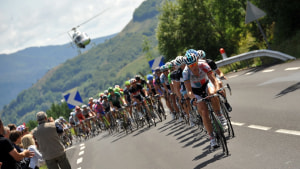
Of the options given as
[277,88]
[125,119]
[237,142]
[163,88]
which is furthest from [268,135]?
[125,119]

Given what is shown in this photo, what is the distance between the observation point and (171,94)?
15.6 metres

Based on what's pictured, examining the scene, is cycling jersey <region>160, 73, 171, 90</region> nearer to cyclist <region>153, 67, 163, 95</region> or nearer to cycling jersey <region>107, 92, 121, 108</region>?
cyclist <region>153, 67, 163, 95</region>

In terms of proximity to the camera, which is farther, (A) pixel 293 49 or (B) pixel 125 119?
(A) pixel 293 49

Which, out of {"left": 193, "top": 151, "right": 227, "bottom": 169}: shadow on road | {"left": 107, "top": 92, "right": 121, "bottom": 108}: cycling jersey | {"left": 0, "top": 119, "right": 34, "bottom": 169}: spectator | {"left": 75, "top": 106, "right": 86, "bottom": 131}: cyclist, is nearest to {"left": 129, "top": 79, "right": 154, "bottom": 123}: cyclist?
{"left": 107, "top": 92, "right": 121, "bottom": 108}: cycling jersey

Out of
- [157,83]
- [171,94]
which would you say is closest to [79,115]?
[157,83]

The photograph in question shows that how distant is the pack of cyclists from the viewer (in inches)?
339

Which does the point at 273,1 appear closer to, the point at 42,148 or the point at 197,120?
the point at 197,120

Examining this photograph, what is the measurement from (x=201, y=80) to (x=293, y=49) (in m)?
15.1

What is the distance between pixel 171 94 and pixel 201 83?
22.3ft

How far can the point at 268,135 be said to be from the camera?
8.75 meters

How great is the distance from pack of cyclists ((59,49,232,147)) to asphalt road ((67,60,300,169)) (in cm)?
65

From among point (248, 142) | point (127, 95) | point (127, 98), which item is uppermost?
point (127, 95)

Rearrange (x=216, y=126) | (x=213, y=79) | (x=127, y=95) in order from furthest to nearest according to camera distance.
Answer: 1. (x=127, y=95)
2. (x=213, y=79)
3. (x=216, y=126)

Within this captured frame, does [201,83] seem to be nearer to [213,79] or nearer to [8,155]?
[213,79]
